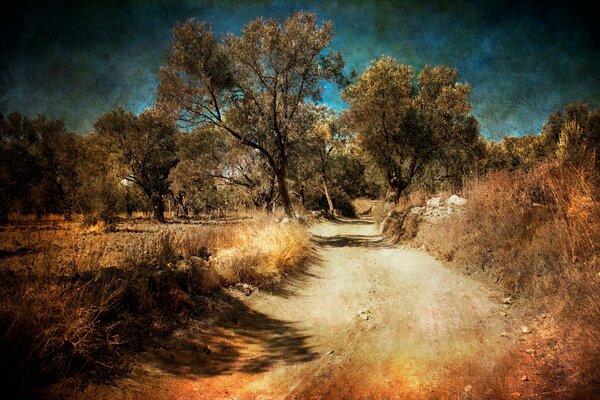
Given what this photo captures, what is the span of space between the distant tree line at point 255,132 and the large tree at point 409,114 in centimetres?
7

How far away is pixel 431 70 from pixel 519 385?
20.1 meters

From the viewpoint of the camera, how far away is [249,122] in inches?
577

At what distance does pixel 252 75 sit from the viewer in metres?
13.9

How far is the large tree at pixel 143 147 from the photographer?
23641mm

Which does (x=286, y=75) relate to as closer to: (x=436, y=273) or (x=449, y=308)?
(x=436, y=273)

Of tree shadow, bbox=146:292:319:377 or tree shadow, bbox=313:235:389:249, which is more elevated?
tree shadow, bbox=313:235:389:249

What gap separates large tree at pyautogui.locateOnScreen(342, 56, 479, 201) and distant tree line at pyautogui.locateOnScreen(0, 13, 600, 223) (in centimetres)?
7

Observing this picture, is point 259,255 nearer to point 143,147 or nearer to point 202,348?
point 202,348

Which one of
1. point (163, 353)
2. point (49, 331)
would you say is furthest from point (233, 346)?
point (49, 331)

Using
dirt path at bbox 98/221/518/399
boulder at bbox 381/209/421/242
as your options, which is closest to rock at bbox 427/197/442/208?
boulder at bbox 381/209/421/242

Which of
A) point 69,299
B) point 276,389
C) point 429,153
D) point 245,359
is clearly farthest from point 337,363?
point 429,153

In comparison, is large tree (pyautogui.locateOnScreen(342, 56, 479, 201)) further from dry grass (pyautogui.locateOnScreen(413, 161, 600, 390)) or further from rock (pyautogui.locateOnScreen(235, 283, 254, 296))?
rock (pyautogui.locateOnScreen(235, 283, 254, 296))

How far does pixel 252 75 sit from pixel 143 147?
49.9 feet

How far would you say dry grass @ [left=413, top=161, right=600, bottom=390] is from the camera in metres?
3.40
